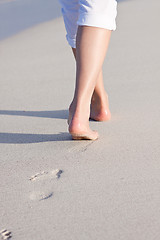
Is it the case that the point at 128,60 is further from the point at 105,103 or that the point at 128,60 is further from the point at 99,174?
the point at 99,174

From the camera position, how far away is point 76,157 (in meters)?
1.88

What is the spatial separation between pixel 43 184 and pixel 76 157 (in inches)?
10.4

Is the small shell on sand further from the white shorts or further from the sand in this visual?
the white shorts

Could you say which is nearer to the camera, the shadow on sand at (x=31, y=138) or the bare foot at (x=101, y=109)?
the shadow on sand at (x=31, y=138)

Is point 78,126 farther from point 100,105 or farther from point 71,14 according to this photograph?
point 71,14

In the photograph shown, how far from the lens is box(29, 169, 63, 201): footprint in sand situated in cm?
157

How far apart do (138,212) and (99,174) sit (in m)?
0.32

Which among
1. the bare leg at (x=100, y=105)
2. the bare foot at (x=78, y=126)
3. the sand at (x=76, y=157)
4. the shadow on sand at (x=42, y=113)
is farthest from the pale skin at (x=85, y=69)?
the shadow on sand at (x=42, y=113)

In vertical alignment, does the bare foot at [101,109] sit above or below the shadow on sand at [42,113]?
above

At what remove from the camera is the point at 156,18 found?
497 centimetres

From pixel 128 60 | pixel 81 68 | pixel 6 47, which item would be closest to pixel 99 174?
pixel 81 68

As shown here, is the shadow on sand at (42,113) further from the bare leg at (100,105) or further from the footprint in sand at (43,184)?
the footprint in sand at (43,184)

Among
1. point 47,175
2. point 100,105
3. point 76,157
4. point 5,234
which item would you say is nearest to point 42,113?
point 100,105

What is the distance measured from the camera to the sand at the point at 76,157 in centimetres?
138
